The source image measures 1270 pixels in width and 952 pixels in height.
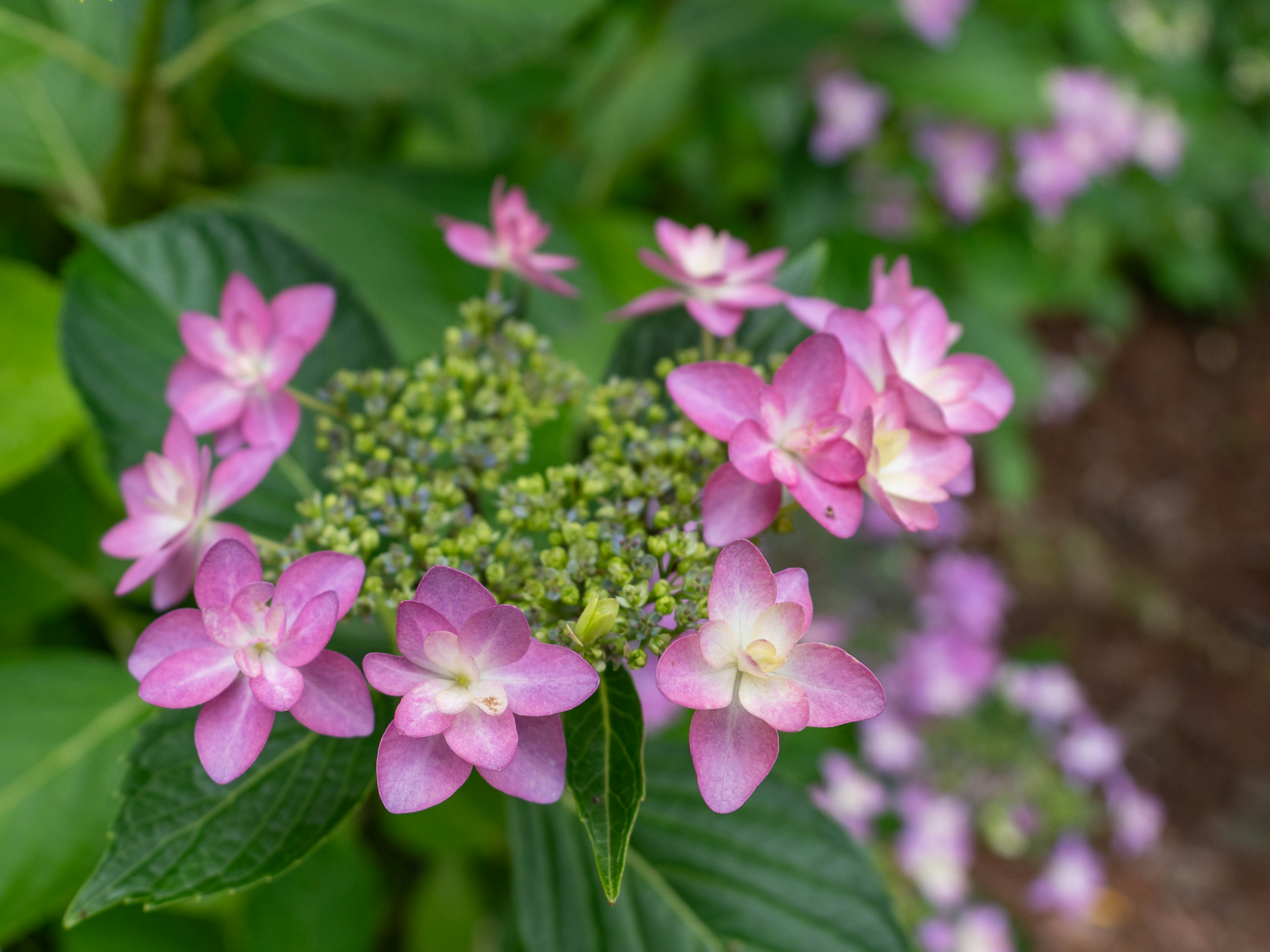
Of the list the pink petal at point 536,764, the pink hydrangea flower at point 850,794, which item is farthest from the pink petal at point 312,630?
the pink hydrangea flower at point 850,794

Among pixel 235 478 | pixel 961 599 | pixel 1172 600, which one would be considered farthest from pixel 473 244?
pixel 1172 600

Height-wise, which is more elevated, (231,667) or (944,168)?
(231,667)

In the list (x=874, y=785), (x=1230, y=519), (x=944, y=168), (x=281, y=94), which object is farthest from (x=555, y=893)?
(x=1230, y=519)

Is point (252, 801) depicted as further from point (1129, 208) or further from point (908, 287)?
point (1129, 208)

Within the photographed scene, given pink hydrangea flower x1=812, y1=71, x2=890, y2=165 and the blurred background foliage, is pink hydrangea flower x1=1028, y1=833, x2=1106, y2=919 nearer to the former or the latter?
the blurred background foliage

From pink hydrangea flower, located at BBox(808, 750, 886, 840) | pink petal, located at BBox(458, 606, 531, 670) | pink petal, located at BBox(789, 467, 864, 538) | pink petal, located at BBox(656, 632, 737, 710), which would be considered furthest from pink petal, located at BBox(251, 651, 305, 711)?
pink hydrangea flower, located at BBox(808, 750, 886, 840)

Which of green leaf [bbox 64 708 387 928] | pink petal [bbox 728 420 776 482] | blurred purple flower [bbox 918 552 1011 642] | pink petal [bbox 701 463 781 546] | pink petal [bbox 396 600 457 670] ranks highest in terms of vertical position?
pink petal [bbox 728 420 776 482]
